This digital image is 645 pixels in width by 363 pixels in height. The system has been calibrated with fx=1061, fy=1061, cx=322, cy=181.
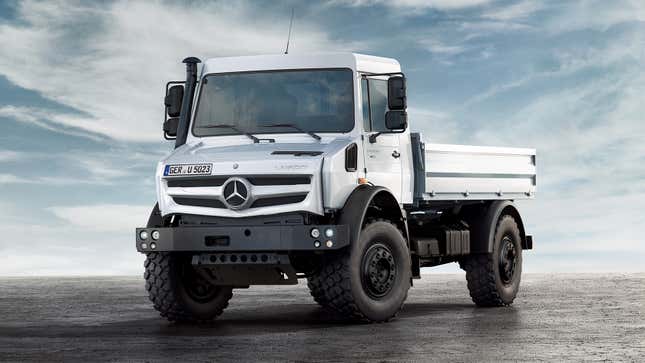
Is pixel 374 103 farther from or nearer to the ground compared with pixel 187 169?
farther from the ground

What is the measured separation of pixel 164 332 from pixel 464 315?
16.1ft

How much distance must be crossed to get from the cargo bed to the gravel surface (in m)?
1.94


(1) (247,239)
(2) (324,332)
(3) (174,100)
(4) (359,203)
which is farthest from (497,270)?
(3) (174,100)

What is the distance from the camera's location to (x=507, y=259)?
61.3ft

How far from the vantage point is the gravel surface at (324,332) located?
10.7 meters

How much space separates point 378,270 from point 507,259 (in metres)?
5.09

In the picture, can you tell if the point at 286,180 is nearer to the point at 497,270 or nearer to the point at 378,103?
the point at 378,103

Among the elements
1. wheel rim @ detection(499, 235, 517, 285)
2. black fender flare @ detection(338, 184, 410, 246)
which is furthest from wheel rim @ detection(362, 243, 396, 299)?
wheel rim @ detection(499, 235, 517, 285)

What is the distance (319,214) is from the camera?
1375 cm

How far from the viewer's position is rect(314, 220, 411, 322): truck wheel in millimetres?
13711

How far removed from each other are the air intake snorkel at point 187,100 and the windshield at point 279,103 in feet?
0.71

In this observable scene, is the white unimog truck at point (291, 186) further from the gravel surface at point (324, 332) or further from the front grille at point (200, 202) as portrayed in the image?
the gravel surface at point (324, 332)

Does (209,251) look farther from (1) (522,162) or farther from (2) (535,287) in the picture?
(2) (535,287)

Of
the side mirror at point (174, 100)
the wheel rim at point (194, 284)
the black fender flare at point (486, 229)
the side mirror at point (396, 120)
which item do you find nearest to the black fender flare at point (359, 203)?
the side mirror at point (396, 120)
